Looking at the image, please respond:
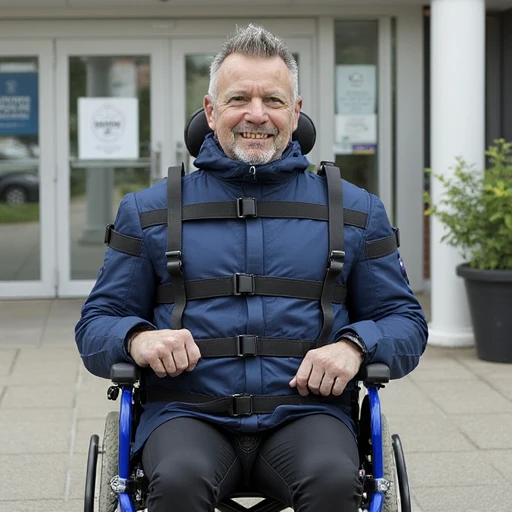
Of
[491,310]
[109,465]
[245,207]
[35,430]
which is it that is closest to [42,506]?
[35,430]

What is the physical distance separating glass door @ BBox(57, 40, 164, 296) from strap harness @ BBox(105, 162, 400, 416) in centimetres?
675

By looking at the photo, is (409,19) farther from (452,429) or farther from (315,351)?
(315,351)

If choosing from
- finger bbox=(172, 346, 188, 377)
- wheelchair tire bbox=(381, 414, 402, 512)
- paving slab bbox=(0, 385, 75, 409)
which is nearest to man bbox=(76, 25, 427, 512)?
finger bbox=(172, 346, 188, 377)

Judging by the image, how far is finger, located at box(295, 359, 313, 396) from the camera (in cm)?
311

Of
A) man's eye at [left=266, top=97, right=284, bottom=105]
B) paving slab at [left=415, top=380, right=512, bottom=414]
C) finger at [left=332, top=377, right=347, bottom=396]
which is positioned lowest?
paving slab at [left=415, top=380, right=512, bottom=414]

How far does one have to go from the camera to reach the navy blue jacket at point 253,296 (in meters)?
3.17

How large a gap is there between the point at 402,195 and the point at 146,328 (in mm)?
7280

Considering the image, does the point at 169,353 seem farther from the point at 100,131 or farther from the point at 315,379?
the point at 100,131

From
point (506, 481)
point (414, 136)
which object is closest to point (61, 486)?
point (506, 481)

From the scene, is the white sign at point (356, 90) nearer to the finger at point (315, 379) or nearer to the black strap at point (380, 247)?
the black strap at point (380, 247)

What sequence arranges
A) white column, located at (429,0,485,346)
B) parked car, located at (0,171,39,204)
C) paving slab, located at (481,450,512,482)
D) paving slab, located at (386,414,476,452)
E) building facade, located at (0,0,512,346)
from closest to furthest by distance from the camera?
paving slab, located at (481,450,512,482) → paving slab, located at (386,414,476,452) → white column, located at (429,0,485,346) → building facade, located at (0,0,512,346) → parked car, located at (0,171,39,204)

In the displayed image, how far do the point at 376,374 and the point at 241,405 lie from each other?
37 cm

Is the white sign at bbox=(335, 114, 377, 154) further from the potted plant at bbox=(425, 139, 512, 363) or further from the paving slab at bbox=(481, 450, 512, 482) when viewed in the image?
the paving slab at bbox=(481, 450, 512, 482)

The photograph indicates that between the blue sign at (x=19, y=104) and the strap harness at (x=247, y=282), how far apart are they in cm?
697
